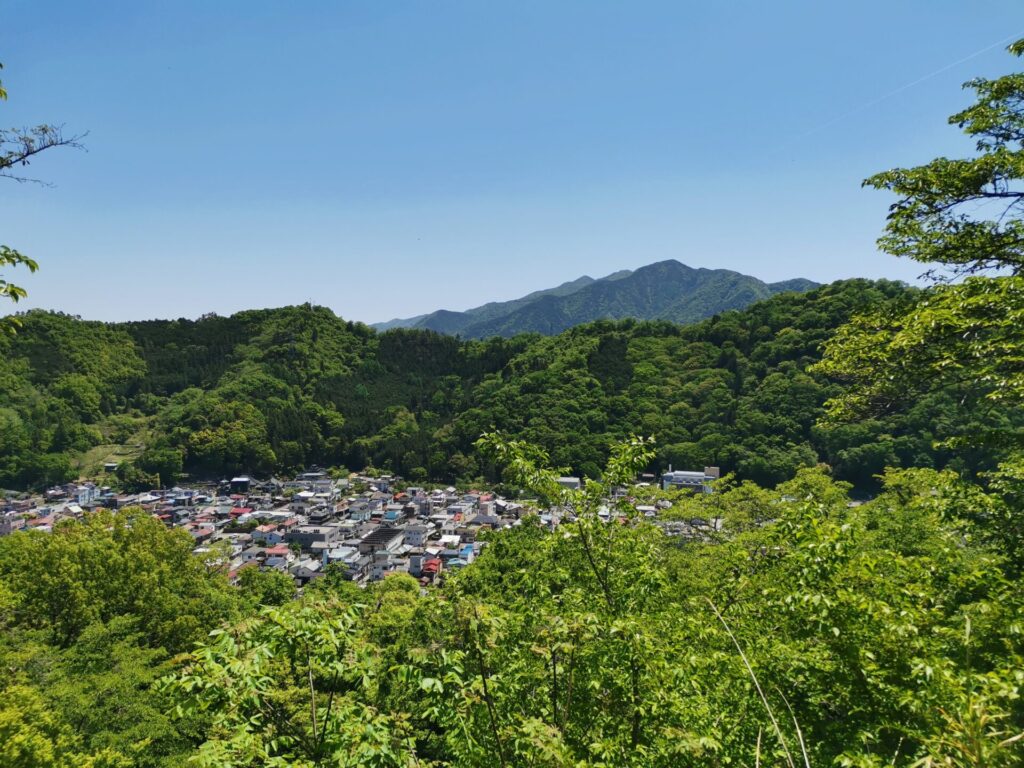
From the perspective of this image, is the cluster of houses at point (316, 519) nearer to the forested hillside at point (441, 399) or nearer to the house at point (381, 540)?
the house at point (381, 540)

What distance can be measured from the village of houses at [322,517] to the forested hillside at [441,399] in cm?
603

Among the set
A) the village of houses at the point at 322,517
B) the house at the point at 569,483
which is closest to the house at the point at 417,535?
the village of houses at the point at 322,517

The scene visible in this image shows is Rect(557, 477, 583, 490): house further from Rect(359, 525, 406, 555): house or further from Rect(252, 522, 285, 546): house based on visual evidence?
Rect(252, 522, 285, 546): house

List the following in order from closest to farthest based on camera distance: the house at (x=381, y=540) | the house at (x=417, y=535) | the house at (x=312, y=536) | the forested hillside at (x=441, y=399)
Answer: the house at (x=381, y=540) → the house at (x=312, y=536) → the house at (x=417, y=535) → the forested hillside at (x=441, y=399)

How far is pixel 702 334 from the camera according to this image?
76375 mm

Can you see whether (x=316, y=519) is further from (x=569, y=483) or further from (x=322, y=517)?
(x=569, y=483)

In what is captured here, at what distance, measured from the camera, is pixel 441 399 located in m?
86.7

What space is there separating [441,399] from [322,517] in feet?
133

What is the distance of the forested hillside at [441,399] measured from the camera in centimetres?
5134

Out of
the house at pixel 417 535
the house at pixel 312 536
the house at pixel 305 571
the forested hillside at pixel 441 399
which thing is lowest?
the house at pixel 417 535

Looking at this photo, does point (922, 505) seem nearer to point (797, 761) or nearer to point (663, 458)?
point (797, 761)

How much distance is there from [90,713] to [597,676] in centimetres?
1165

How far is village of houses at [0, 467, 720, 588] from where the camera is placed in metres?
34.7

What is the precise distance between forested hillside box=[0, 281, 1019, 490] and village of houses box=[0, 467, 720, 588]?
6028 millimetres
